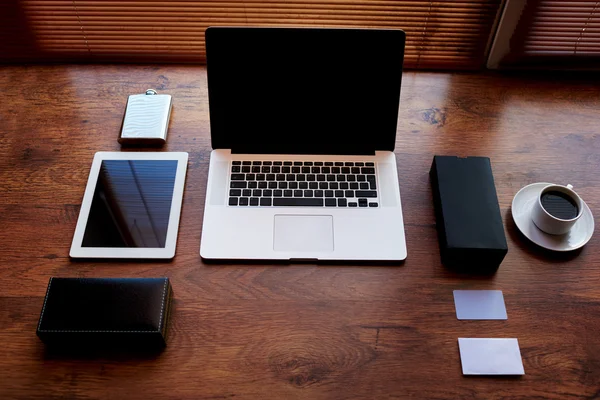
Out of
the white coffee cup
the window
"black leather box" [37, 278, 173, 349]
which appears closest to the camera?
"black leather box" [37, 278, 173, 349]

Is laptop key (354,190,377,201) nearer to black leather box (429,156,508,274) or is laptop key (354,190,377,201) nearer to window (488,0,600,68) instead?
black leather box (429,156,508,274)

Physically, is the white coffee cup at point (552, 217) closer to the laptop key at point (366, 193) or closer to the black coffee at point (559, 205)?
the black coffee at point (559, 205)

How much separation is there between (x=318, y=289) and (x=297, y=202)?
186 millimetres

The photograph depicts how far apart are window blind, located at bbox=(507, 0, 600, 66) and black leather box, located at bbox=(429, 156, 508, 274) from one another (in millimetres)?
437

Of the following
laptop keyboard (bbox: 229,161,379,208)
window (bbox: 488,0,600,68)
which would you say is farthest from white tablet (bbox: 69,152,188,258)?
window (bbox: 488,0,600,68)

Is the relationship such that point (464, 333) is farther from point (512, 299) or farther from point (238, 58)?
point (238, 58)

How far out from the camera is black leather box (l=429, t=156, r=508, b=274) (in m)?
0.94

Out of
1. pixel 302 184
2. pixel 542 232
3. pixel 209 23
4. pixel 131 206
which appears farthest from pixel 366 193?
pixel 209 23

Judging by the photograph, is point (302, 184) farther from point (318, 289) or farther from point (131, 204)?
point (131, 204)

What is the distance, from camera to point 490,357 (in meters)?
0.88

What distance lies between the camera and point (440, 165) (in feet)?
3.46

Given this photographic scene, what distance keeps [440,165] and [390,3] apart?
1.58 feet

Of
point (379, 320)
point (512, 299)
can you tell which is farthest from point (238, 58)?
point (512, 299)

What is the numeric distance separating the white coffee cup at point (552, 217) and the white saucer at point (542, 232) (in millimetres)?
14
